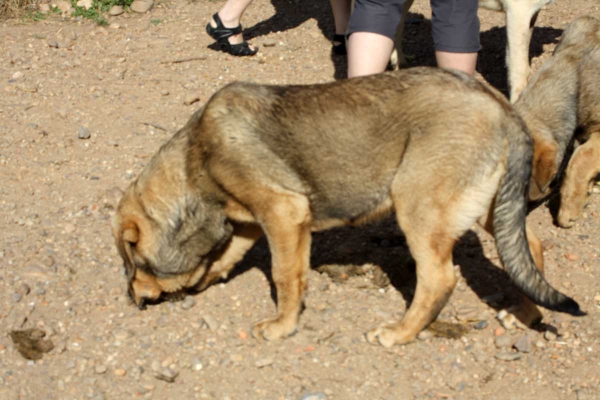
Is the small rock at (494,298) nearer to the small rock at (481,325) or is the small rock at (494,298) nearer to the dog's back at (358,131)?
the small rock at (481,325)

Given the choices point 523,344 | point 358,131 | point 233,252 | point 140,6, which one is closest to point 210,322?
point 233,252

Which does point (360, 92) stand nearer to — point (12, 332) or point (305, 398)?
point (305, 398)

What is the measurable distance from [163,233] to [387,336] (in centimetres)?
139

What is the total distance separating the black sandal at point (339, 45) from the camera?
8391mm

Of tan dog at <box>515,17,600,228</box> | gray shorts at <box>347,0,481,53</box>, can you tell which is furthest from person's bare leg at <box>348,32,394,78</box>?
tan dog at <box>515,17,600,228</box>

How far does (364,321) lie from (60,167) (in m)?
2.77

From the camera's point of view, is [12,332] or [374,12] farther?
[374,12]

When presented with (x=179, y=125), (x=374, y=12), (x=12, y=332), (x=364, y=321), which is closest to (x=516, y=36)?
(x=374, y=12)

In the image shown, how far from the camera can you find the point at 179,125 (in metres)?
7.04

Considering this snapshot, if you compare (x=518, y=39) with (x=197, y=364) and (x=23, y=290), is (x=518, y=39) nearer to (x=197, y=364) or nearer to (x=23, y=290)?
(x=197, y=364)

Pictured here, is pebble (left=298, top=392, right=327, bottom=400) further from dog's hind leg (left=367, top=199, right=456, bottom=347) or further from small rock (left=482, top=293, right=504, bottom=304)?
small rock (left=482, top=293, right=504, bottom=304)

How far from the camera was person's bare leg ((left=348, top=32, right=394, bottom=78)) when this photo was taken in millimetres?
5996

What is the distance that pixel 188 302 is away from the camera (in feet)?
17.1

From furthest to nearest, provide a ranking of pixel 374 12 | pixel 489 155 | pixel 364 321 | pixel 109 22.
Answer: pixel 109 22
pixel 374 12
pixel 364 321
pixel 489 155
